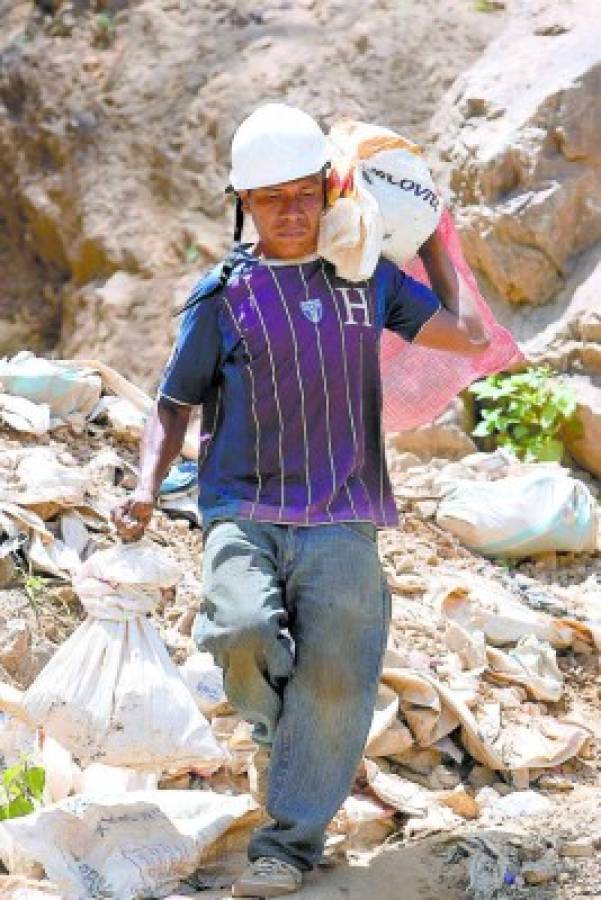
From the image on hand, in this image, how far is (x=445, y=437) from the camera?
256 inches

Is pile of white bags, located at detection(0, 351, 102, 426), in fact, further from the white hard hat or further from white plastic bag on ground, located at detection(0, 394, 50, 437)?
the white hard hat

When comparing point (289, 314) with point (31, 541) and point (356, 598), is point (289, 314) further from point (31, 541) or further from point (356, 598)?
point (31, 541)

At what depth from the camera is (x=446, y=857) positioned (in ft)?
12.5

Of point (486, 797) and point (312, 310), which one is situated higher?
point (312, 310)

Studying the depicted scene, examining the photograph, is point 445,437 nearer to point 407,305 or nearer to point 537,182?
point 537,182

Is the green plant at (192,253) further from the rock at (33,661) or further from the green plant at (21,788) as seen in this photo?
the green plant at (21,788)

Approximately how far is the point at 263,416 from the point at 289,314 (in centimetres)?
23

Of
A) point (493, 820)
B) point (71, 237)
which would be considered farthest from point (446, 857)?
point (71, 237)

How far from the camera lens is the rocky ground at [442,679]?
3.72m

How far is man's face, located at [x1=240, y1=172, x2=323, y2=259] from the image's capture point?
3490 millimetres

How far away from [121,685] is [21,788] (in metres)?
0.56

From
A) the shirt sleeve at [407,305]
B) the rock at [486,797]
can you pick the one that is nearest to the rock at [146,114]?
the rock at [486,797]

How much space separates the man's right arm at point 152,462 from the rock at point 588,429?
299 centimetres

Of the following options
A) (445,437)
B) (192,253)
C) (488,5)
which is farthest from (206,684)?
(488,5)
